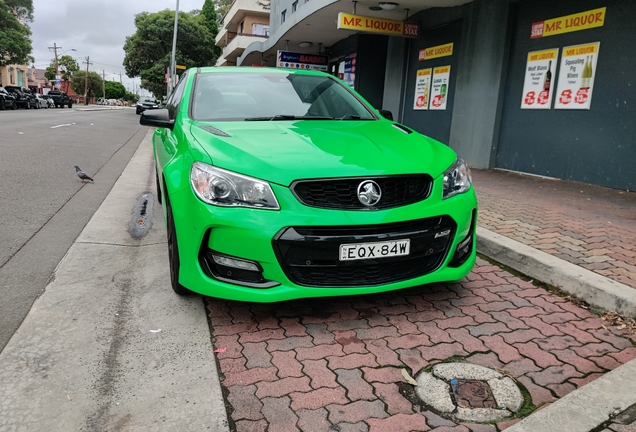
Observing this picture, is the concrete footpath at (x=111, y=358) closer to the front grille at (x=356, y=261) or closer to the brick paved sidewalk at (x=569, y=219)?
the front grille at (x=356, y=261)

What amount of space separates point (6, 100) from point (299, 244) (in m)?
36.1

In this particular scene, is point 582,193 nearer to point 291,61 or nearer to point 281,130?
point 281,130

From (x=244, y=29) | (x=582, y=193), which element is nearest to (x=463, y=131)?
(x=582, y=193)

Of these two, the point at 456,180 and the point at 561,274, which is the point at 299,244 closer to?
the point at 456,180

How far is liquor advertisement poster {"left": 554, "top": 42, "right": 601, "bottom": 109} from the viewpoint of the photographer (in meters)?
7.52

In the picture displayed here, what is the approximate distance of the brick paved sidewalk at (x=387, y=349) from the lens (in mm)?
2195

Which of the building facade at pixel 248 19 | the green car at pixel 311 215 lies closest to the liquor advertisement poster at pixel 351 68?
the green car at pixel 311 215

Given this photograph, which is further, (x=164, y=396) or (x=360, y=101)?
(x=360, y=101)

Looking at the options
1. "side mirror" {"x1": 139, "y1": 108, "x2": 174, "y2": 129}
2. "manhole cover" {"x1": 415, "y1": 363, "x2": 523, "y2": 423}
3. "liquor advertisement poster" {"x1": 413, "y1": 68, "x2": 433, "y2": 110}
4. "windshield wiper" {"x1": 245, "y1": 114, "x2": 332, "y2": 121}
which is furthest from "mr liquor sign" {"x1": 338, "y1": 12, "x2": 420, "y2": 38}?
"manhole cover" {"x1": 415, "y1": 363, "x2": 523, "y2": 423}

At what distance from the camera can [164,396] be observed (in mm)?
2270

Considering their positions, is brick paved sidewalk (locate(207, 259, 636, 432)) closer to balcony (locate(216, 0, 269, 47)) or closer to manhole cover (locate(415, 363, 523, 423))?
manhole cover (locate(415, 363, 523, 423))

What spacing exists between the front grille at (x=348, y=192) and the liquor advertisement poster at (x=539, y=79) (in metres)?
6.44

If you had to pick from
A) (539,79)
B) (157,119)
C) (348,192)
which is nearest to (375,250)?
(348,192)

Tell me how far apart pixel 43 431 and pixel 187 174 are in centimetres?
148
